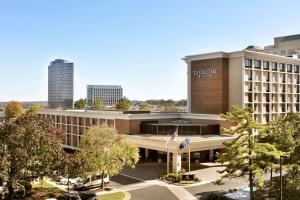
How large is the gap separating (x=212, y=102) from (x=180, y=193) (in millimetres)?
36655

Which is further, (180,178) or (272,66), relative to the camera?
(272,66)

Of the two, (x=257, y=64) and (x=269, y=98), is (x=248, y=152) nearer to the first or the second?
(x=257, y=64)

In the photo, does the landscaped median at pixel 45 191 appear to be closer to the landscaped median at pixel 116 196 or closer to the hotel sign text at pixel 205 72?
the landscaped median at pixel 116 196

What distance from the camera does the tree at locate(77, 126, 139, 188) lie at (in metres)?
40.6

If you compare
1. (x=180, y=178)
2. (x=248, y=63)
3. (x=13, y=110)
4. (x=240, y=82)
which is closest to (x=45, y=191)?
A: (x=180, y=178)

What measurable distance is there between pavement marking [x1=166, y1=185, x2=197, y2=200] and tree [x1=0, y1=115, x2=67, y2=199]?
1405 centimetres

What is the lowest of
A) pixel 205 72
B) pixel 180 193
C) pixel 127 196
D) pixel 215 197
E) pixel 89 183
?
pixel 180 193

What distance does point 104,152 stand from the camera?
4097cm

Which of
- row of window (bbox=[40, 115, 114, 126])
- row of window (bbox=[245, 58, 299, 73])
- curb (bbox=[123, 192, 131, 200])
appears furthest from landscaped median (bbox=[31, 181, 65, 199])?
row of window (bbox=[245, 58, 299, 73])

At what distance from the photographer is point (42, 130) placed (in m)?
32.8

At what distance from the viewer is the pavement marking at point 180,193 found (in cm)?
3925

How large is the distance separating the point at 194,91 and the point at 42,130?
164 feet

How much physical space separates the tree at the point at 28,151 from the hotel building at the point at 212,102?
971 inches

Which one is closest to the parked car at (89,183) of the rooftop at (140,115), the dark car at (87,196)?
the dark car at (87,196)
